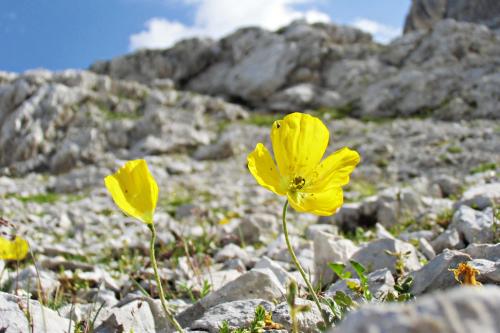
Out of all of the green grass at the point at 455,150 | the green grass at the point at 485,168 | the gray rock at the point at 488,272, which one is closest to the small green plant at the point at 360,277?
the gray rock at the point at 488,272

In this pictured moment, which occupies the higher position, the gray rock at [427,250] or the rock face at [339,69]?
the rock face at [339,69]

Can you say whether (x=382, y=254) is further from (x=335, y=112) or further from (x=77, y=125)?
(x=335, y=112)

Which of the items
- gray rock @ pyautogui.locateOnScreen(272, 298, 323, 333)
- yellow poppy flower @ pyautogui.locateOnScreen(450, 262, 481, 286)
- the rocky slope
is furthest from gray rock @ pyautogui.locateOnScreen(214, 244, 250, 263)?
yellow poppy flower @ pyautogui.locateOnScreen(450, 262, 481, 286)

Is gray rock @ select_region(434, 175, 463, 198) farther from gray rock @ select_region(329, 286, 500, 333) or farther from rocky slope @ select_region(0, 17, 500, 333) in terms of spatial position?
gray rock @ select_region(329, 286, 500, 333)

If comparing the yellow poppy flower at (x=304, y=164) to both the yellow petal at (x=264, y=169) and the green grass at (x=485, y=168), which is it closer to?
the yellow petal at (x=264, y=169)

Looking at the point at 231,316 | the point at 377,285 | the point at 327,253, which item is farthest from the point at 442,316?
the point at 327,253
